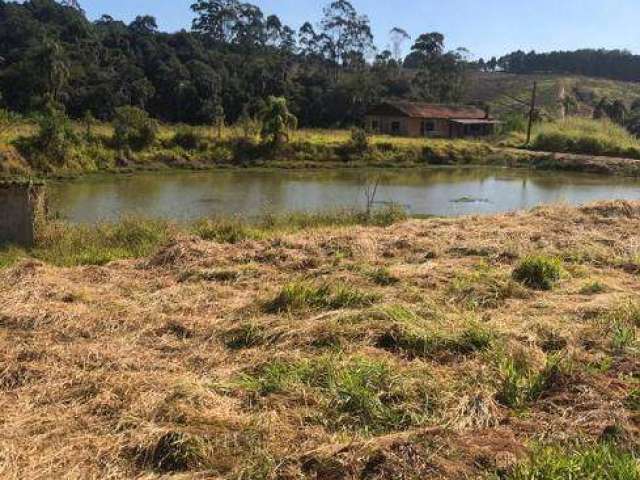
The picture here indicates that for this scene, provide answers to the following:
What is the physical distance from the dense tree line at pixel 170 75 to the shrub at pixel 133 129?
4139mm

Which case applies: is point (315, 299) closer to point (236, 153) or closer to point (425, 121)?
point (236, 153)

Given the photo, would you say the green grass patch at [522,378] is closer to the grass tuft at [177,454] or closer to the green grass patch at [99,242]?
the grass tuft at [177,454]

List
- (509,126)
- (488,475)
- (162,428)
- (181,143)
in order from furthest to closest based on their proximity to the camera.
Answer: (509,126), (181,143), (162,428), (488,475)

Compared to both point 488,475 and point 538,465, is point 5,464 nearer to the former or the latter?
point 488,475

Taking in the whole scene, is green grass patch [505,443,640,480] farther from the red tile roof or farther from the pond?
the red tile roof

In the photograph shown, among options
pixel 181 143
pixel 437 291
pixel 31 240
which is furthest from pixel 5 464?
pixel 181 143

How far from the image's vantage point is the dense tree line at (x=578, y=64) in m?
100

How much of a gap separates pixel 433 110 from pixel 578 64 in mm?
67201

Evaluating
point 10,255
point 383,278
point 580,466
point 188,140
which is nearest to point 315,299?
point 383,278

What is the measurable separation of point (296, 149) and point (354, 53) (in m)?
35.4

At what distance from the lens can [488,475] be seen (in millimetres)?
3320

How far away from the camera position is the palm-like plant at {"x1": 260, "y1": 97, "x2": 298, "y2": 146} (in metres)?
31.9

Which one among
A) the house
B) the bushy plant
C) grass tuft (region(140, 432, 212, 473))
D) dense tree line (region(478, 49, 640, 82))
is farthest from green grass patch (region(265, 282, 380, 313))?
dense tree line (region(478, 49, 640, 82))

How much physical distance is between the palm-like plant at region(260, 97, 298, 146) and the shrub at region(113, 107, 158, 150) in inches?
202
